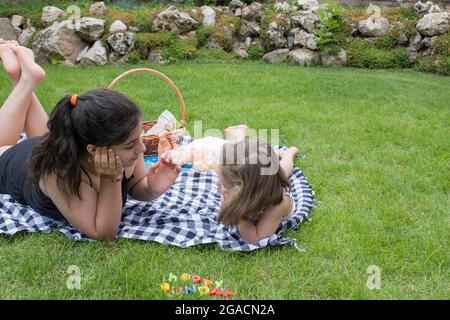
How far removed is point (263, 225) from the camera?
241cm

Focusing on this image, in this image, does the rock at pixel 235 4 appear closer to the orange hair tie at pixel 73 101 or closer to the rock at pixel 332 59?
the rock at pixel 332 59

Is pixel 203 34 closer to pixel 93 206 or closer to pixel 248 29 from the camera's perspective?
pixel 248 29

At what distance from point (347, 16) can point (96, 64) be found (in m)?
4.22

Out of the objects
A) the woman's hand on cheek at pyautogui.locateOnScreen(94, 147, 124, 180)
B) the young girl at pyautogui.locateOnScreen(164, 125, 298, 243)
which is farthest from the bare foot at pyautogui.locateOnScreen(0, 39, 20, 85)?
the young girl at pyautogui.locateOnScreen(164, 125, 298, 243)

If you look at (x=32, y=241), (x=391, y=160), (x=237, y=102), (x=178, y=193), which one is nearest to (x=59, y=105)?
(x=32, y=241)

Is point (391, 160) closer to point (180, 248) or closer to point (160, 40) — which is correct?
point (180, 248)

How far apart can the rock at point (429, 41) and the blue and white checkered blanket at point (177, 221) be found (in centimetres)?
576

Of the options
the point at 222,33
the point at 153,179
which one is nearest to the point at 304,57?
the point at 222,33

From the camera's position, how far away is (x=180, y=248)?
2373mm

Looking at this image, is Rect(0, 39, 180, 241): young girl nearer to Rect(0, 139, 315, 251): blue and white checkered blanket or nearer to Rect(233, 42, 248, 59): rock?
Rect(0, 139, 315, 251): blue and white checkered blanket

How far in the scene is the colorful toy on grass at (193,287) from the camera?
1984mm

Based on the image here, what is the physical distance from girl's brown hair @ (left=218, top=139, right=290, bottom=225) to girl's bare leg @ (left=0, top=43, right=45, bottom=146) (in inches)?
51.5

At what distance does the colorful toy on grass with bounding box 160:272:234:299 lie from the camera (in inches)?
78.1

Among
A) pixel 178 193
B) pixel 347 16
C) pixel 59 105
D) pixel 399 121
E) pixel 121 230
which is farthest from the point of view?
pixel 347 16
